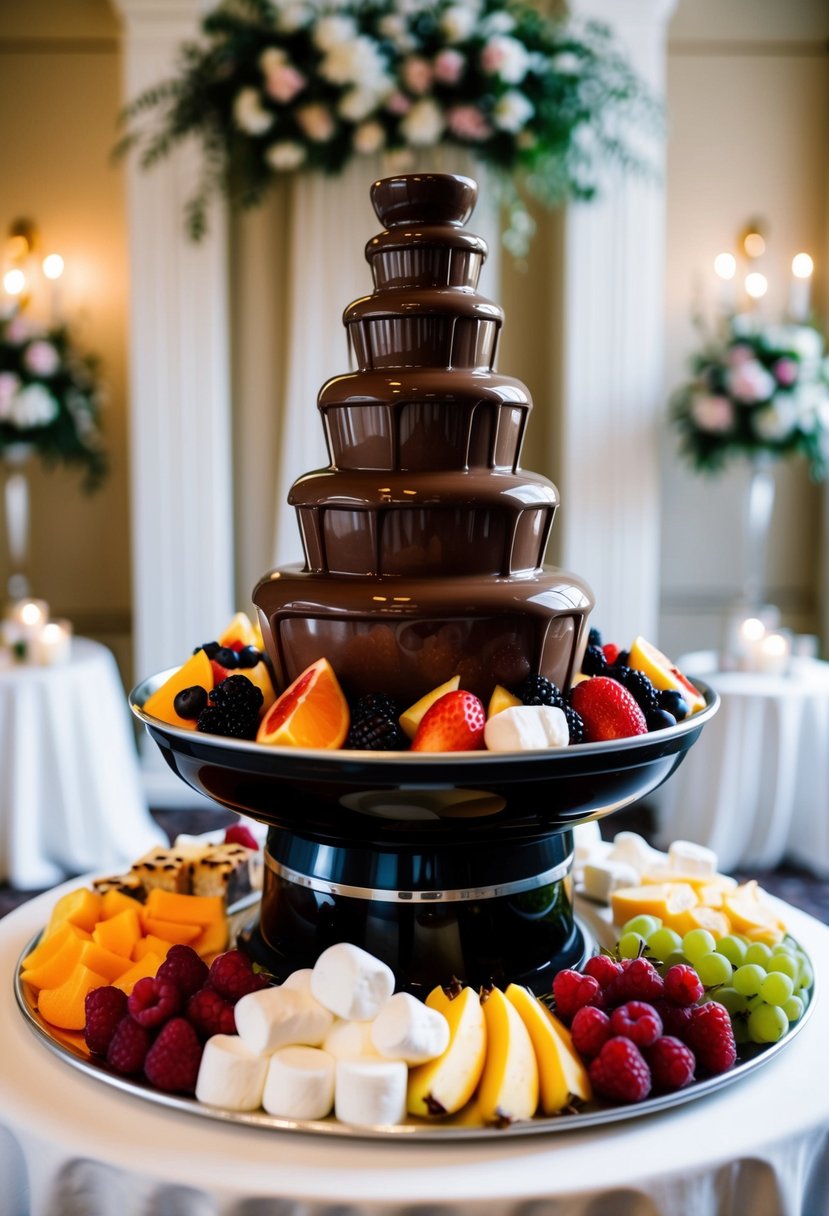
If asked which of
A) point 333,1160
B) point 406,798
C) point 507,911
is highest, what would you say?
point 406,798

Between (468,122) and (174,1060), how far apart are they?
13.0 ft

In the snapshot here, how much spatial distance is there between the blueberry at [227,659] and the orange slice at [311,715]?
223mm

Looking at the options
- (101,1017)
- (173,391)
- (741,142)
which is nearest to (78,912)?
(101,1017)

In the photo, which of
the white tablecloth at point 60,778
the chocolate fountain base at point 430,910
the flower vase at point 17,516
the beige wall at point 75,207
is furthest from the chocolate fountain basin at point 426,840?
the beige wall at point 75,207

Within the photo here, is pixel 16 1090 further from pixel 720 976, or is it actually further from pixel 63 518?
pixel 63 518

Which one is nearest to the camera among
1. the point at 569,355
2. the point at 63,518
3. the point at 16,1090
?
the point at 16,1090

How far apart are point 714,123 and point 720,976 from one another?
453 cm

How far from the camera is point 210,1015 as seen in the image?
4.74 ft

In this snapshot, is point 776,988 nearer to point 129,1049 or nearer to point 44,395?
point 129,1049

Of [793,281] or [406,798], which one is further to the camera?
[793,281]

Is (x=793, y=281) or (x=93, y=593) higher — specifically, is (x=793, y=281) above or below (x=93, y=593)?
above

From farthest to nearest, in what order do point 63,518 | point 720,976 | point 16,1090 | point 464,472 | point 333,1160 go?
1. point 63,518
2. point 464,472
3. point 720,976
4. point 16,1090
5. point 333,1160

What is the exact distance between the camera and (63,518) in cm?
523

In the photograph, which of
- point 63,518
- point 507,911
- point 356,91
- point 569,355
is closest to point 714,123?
point 569,355
